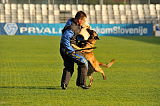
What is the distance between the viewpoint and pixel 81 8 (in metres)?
50.1

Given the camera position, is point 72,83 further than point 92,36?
Yes

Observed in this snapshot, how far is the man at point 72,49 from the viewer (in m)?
13.7

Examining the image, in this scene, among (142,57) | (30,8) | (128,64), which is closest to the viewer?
(128,64)

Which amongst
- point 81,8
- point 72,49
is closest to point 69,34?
point 72,49

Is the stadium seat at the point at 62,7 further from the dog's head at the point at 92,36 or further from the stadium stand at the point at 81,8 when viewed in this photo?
the dog's head at the point at 92,36

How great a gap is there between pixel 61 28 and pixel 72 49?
3172 cm

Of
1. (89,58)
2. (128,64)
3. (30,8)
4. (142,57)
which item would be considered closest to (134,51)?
(142,57)

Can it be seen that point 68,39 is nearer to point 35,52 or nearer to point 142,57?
point 142,57

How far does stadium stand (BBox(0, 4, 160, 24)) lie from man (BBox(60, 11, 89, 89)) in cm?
3330

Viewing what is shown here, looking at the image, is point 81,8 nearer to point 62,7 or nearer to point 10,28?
point 62,7

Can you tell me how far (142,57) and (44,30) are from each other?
66.5 ft

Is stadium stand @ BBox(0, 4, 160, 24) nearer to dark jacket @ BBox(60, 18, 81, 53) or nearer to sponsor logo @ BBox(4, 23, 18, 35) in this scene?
sponsor logo @ BBox(4, 23, 18, 35)

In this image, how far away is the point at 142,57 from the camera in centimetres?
2564

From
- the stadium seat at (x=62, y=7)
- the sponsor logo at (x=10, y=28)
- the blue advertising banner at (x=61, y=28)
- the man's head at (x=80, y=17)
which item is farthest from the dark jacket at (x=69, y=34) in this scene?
Answer: the stadium seat at (x=62, y=7)
